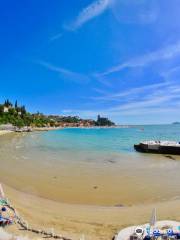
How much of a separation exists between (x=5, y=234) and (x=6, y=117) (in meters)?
150

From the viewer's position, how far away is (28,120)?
184 metres

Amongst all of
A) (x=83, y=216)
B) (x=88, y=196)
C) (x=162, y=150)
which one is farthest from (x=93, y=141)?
(x=83, y=216)

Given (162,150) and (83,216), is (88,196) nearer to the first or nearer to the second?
(83,216)

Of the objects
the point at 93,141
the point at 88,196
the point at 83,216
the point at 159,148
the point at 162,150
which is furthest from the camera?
the point at 93,141

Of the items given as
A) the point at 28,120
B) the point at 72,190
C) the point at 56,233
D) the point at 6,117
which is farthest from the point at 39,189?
the point at 28,120

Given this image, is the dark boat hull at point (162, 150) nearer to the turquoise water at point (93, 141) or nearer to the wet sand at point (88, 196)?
the turquoise water at point (93, 141)

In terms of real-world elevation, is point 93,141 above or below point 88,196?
above

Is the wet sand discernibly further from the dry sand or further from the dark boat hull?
the dark boat hull

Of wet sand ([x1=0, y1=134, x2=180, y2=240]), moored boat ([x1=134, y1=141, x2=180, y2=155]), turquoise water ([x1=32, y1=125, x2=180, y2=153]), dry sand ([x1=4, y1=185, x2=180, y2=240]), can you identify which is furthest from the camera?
turquoise water ([x1=32, y1=125, x2=180, y2=153])

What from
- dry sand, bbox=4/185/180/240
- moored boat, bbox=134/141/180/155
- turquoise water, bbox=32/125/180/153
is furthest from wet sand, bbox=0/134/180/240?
moored boat, bbox=134/141/180/155

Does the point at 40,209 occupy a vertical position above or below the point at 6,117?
below

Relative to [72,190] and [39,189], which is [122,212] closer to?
[72,190]

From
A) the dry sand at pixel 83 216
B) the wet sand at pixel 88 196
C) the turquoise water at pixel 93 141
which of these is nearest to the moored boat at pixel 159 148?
the turquoise water at pixel 93 141

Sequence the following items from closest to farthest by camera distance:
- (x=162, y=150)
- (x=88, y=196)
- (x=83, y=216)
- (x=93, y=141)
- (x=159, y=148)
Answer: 1. (x=83, y=216)
2. (x=88, y=196)
3. (x=162, y=150)
4. (x=159, y=148)
5. (x=93, y=141)
